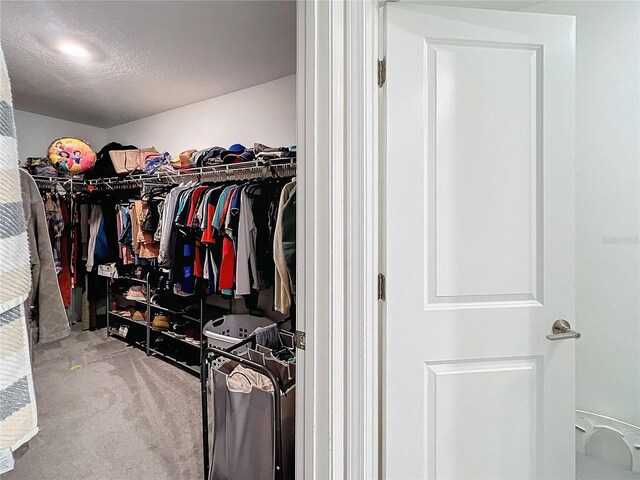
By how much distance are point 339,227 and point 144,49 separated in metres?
2.06

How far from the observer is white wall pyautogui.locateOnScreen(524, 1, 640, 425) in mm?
1406

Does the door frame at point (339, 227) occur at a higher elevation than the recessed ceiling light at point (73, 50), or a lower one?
lower

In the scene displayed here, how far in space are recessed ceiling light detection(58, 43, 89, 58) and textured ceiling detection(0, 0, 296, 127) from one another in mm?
46

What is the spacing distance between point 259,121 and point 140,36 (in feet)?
3.31

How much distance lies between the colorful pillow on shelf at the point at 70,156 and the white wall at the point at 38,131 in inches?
21.0

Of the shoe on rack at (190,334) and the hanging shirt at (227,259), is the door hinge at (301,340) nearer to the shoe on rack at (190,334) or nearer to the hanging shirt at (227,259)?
the hanging shirt at (227,259)

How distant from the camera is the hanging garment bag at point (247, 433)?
1.31 metres

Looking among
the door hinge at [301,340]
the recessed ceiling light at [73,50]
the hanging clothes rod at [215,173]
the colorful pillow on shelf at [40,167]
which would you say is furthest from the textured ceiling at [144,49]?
the door hinge at [301,340]

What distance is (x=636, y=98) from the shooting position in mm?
1396

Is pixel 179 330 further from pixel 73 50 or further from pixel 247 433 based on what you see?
pixel 73 50

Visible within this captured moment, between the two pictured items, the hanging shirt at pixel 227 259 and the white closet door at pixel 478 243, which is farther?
the hanging shirt at pixel 227 259

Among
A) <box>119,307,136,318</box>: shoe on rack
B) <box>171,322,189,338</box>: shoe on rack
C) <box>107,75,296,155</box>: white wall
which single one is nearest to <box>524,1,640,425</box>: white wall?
<box>107,75,296,155</box>: white wall

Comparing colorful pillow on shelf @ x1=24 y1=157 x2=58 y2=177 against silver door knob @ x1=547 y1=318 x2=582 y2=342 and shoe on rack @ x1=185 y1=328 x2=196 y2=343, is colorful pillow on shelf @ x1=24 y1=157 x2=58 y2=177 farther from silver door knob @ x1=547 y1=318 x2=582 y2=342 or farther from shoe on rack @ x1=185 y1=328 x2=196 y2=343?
silver door knob @ x1=547 y1=318 x2=582 y2=342

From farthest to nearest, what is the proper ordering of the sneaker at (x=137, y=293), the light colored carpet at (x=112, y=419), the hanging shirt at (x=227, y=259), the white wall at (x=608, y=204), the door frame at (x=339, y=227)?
1. the sneaker at (x=137, y=293)
2. the hanging shirt at (x=227, y=259)
3. the light colored carpet at (x=112, y=419)
4. the white wall at (x=608, y=204)
5. the door frame at (x=339, y=227)
